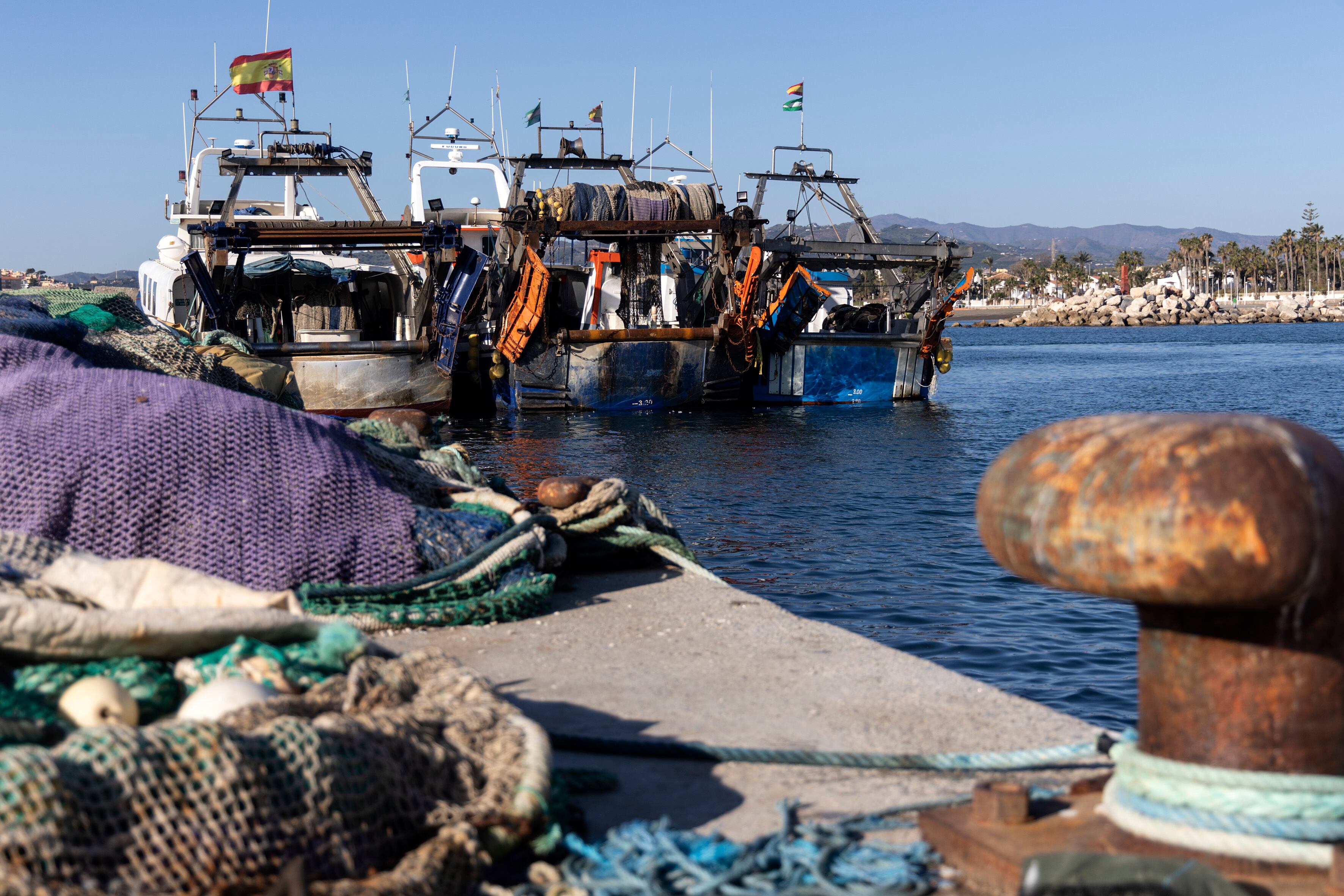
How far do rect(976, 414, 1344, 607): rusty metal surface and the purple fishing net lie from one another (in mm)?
2815

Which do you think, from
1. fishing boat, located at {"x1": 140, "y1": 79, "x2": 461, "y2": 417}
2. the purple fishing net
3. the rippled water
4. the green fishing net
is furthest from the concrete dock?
fishing boat, located at {"x1": 140, "y1": 79, "x2": 461, "y2": 417}

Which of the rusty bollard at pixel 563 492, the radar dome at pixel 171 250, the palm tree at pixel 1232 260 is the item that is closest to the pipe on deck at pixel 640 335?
the radar dome at pixel 171 250

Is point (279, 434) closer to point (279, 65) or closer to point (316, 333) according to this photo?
point (316, 333)

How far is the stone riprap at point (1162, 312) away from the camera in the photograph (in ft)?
349

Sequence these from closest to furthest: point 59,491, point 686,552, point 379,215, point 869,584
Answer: point 59,491
point 686,552
point 869,584
point 379,215

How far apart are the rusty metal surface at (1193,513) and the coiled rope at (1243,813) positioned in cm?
32

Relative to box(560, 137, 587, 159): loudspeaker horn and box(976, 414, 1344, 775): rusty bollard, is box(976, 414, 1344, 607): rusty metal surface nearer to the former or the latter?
box(976, 414, 1344, 775): rusty bollard

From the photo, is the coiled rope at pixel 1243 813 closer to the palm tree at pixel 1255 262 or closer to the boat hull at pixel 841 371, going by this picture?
the boat hull at pixel 841 371

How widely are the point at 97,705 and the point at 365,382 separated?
1626 centimetres

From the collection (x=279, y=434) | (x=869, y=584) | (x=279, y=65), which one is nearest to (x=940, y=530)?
(x=869, y=584)

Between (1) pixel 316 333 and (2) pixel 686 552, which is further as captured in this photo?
(1) pixel 316 333

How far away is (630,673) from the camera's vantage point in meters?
3.76

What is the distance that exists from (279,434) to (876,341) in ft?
63.2

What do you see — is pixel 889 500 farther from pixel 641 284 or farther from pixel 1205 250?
pixel 1205 250
